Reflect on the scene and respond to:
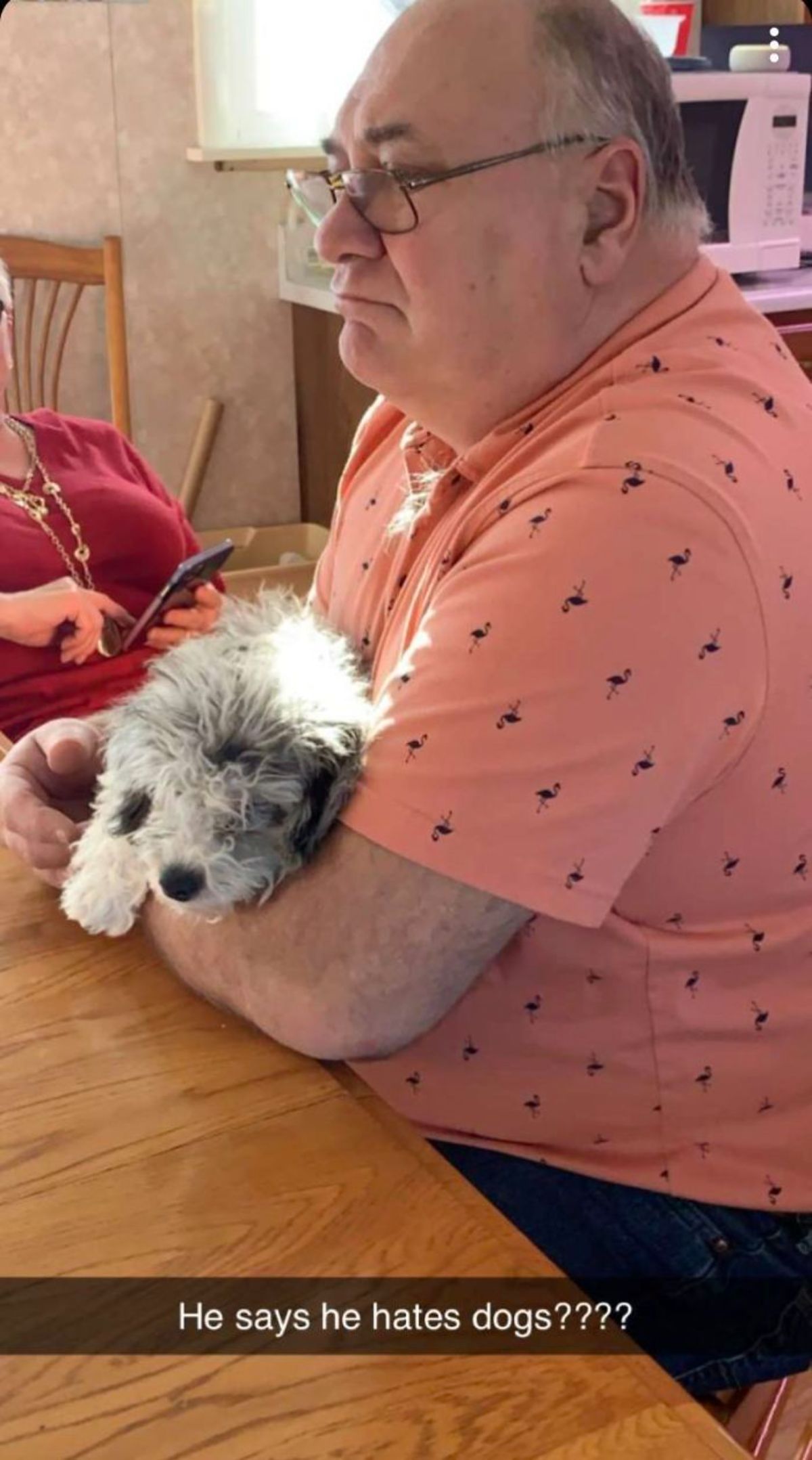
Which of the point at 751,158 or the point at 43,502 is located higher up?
the point at 751,158

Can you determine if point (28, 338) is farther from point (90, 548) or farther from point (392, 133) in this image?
point (392, 133)

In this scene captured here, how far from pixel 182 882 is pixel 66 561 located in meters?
1.04

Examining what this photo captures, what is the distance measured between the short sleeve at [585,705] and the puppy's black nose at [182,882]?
102 millimetres

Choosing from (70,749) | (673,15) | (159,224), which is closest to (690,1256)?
(70,749)

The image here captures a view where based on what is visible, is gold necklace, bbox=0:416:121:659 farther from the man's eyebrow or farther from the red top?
the man's eyebrow

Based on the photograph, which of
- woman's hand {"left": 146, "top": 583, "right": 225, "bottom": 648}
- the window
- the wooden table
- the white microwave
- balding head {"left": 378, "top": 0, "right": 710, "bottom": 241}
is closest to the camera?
the wooden table

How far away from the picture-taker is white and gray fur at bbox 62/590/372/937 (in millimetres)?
816

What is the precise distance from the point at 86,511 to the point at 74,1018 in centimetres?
105

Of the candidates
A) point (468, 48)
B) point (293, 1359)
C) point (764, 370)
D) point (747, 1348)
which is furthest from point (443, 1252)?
point (468, 48)

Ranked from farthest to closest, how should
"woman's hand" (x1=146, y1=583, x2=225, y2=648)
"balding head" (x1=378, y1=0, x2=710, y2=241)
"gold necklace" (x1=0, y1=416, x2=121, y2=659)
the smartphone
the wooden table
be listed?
"gold necklace" (x1=0, y1=416, x2=121, y2=659) < "woman's hand" (x1=146, y1=583, x2=225, y2=648) < the smartphone < "balding head" (x1=378, y1=0, x2=710, y2=241) < the wooden table

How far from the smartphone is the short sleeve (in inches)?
24.5

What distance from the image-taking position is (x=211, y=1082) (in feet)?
2.68

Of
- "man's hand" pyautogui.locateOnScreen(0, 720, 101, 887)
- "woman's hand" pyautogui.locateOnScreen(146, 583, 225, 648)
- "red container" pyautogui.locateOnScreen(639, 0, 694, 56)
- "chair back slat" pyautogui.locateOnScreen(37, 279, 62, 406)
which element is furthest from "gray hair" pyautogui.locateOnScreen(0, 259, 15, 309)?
"red container" pyautogui.locateOnScreen(639, 0, 694, 56)

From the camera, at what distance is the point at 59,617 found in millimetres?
1646
